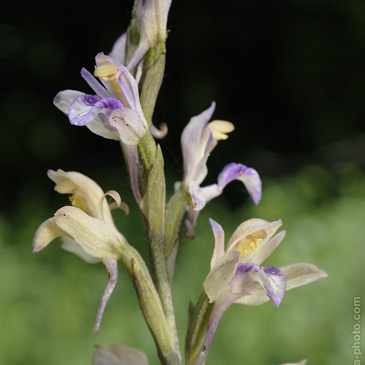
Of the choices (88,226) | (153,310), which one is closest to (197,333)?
(153,310)

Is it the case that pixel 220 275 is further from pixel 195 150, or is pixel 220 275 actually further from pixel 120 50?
pixel 120 50

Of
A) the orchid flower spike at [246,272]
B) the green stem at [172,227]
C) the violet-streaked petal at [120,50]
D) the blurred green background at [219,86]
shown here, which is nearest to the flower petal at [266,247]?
the orchid flower spike at [246,272]

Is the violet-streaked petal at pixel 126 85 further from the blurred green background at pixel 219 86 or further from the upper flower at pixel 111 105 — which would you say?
the blurred green background at pixel 219 86

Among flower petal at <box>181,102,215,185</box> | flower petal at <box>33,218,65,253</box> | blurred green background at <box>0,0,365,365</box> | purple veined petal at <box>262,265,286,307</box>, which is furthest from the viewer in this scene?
blurred green background at <box>0,0,365,365</box>

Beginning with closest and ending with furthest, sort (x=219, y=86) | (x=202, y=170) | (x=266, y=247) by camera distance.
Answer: (x=266, y=247)
(x=202, y=170)
(x=219, y=86)

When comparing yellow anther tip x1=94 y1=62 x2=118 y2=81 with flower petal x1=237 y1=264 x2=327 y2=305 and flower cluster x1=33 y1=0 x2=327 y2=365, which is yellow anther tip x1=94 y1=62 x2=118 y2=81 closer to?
flower cluster x1=33 y1=0 x2=327 y2=365

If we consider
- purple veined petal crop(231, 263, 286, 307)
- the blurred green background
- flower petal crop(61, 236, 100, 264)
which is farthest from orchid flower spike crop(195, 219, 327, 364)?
the blurred green background

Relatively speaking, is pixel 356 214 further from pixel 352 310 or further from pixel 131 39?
pixel 131 39
